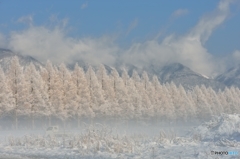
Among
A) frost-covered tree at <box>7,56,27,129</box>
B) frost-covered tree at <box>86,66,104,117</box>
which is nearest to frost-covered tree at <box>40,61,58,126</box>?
frost-covered tree at <box>7,56,27,129</box>

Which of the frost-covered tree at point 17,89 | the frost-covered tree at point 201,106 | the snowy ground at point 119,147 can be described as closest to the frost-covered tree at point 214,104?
the frost-covered tree at point 201,106

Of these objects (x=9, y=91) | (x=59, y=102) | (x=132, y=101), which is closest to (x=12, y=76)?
(x=9, y=91)

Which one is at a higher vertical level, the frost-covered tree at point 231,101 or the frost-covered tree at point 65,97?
the frost-covered tree at point 231,101

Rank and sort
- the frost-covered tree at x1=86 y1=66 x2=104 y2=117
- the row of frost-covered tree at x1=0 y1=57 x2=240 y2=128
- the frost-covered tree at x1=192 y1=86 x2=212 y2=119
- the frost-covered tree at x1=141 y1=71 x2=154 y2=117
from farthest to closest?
the frost-covered tree at x1=192 y1=86 x2=212 y2=119 → the frost-covered tree at x1=141 y1=71 x2=154 y2=117 → the frost-covered tree at x1=86 y1=66 x2=104 y2=117 → the row of frost-covered tree at x1=0 y1=57 x2=240 y2=128

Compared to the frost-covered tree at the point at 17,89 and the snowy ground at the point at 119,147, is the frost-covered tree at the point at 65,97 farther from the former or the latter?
the snowy ground at the point at 119,147

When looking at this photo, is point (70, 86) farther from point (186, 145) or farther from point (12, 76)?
point (186, 145)

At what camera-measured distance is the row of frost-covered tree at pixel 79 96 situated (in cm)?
5538

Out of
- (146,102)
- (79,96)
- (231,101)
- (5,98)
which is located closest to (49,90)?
(79,96)

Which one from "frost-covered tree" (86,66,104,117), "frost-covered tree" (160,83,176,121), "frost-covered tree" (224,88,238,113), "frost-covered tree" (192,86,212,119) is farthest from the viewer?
"frost-covered tree" (224,88,238,113)

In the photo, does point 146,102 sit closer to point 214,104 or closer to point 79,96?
point 79,96

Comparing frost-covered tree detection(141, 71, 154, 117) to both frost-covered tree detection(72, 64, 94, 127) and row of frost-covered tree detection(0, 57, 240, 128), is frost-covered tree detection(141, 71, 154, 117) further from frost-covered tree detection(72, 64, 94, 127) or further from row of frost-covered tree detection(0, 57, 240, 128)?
frost-covered tree detection(72, 64, 94, 127)

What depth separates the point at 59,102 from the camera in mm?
59125

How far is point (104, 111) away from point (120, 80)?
25.4ft

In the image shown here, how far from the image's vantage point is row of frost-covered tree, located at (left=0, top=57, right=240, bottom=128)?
55.4 metres
